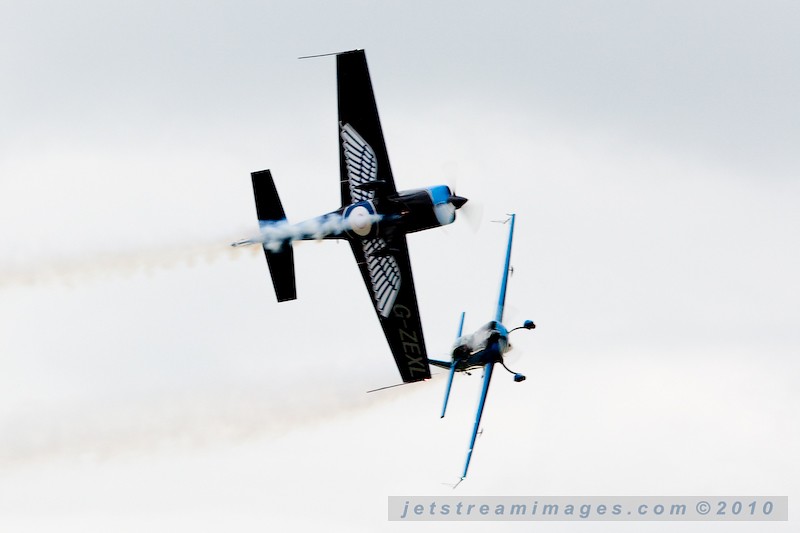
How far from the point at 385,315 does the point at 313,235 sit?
471cm

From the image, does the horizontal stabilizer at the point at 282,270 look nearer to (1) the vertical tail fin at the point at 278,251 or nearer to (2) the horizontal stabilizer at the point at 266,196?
(1) the vertical tail fin at the point at 278,251

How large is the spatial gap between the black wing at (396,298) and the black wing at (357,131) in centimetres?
192

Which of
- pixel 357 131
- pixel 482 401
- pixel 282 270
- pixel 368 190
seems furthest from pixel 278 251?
pixel 482 401

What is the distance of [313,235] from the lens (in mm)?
46594

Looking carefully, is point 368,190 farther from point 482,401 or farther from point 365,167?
point 482,401

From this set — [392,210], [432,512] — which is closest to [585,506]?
[432,512]

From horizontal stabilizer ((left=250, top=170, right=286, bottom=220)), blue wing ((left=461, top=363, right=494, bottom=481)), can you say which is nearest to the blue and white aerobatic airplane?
blue wing ((left=461, top=363, right=494, bottom=481))

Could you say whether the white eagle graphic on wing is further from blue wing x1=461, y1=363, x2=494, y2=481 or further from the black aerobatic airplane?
blue wing x1=461, y1=363, x2=494, y2=481

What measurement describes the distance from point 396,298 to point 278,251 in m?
4.95

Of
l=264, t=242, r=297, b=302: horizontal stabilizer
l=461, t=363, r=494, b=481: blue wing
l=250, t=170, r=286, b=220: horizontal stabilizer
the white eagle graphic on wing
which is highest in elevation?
the white eagle graphic on wing

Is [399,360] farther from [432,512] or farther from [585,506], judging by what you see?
[585,506]

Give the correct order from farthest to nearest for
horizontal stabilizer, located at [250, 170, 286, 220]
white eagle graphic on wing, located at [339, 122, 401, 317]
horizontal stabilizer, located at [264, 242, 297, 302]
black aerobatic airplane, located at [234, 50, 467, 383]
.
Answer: white eagle graphic on wing, located at [339, 122, 401, 317] → horizontal stabilizer, located at [264, 242, 297, 302] → black aerobatic airplane, located at [234, 50, 467, 383] → horizontal stabilizer, located at [250, 170, 286, 220]

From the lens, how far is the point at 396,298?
49.5 metres

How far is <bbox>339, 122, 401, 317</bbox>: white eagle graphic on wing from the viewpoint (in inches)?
1865
